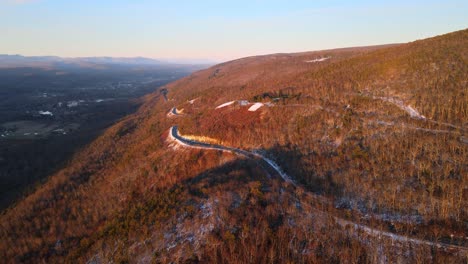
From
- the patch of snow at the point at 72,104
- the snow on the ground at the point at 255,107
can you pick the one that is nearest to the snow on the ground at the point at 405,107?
the snow on the ground at the point at 255,107

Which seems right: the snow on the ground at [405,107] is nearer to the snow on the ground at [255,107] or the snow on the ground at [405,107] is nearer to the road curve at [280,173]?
the snow on the ground at [255,107]

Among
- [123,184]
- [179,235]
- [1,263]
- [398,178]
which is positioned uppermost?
[398,178]

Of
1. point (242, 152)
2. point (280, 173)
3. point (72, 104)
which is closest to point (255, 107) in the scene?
point (242, 152)

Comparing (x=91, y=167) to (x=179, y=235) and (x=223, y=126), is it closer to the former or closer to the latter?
(x=223, y=126)

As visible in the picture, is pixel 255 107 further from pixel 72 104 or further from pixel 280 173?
pixel 72 104

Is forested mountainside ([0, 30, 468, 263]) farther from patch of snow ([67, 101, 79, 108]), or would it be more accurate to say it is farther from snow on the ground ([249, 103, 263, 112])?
patch of snow ([67, 101, 79, 108])

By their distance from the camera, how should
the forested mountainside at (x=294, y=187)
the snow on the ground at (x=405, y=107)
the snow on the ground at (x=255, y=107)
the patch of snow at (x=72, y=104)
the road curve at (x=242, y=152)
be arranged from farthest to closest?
the patch of snow at (x=72, y=104), the snow on the ground at (x=255, y=107), the snow on the ground at (x=405, y=107), the road curve at (x=242, y=152), the forested mountainside at (x=294, y=187)

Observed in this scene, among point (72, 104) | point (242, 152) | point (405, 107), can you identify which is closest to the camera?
point (242, 152)

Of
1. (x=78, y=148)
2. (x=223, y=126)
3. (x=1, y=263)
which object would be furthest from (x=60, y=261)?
(x=78, y=148)
